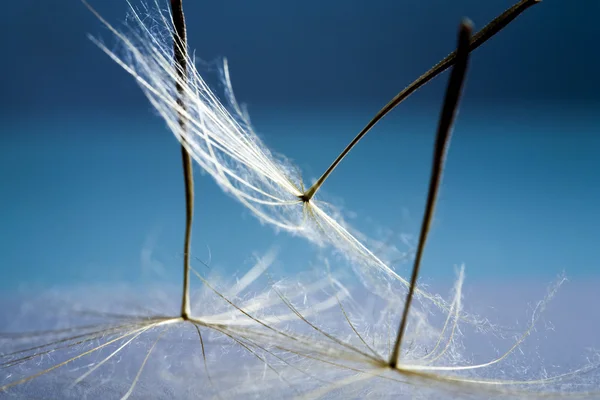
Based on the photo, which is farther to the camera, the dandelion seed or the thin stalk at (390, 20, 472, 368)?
the dandelion seed

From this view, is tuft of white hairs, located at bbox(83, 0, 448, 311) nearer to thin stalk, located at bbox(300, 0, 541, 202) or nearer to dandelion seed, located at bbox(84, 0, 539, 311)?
dandelion seed, located at bbox(84, 0, 539, 311)

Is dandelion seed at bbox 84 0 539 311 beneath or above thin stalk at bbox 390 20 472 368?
above

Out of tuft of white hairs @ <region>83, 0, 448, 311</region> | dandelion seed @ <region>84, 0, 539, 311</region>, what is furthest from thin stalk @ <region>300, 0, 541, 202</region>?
tuft of white hairs @ <region>83, 0, 448, 311</region>

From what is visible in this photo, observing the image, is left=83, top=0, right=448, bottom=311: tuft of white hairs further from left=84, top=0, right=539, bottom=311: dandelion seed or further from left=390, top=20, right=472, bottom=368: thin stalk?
left=390, top=20, right=472, bottom=368: thin stalk

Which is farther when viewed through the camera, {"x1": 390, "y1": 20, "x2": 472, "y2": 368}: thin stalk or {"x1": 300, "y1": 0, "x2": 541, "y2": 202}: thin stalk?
{"x1": 300, "y1": 0, "x2": 541, "y2": 202}: thin stalk

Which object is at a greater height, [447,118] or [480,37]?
[480,37]

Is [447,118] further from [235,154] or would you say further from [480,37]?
[235,154]

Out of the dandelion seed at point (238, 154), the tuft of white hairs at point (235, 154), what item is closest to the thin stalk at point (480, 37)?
the dandelion seed at point (238, 154)

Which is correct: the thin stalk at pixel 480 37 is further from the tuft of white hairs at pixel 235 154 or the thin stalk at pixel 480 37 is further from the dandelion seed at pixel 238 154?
the tuft of white hairs at pixel 235 154

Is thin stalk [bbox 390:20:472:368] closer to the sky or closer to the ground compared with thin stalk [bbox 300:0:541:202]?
closer to the ground

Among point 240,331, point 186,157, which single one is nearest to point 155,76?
point 186,157

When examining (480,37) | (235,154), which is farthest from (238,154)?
(480,37)

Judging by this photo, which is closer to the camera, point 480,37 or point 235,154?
point 480,37
